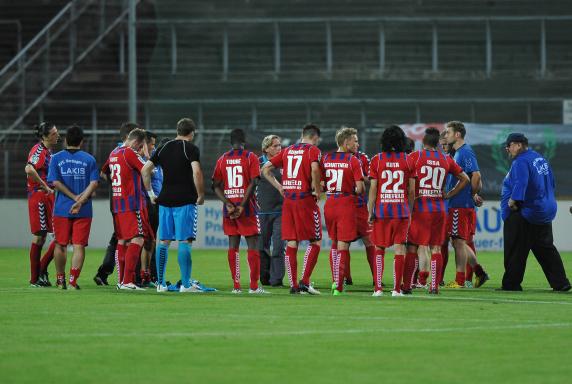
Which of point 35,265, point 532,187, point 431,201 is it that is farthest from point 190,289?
point 532,187

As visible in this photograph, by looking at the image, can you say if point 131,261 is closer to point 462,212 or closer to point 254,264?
point 254,264

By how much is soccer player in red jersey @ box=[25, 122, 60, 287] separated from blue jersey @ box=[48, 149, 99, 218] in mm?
878

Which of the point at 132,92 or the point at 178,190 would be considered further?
the point at 132,92

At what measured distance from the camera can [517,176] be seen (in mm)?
16484

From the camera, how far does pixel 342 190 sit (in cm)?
1524

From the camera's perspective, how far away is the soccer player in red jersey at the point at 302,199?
15000 millimetres

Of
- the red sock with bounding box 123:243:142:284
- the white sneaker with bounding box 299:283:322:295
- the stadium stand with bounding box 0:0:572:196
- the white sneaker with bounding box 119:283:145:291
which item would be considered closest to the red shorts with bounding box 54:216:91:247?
the red sock with bounding box 123:243:142:284

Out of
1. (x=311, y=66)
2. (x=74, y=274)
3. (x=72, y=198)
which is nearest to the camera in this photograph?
(x=72, y=198)

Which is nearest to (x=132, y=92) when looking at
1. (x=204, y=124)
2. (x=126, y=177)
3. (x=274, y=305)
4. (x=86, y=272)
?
(x=204, y=124)

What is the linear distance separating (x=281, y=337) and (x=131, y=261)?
217 inches

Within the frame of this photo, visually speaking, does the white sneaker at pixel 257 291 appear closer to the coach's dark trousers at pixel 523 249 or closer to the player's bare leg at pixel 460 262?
the player's bare leg at pixel 460 262

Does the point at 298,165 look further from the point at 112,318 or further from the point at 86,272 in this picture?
the point at 86,272

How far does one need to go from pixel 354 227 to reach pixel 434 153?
1.29 m

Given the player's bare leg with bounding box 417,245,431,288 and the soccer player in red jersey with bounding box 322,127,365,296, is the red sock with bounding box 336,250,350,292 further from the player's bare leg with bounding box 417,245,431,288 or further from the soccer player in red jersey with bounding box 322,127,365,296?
the player's bare leg with bounding box 417,245,431,288
